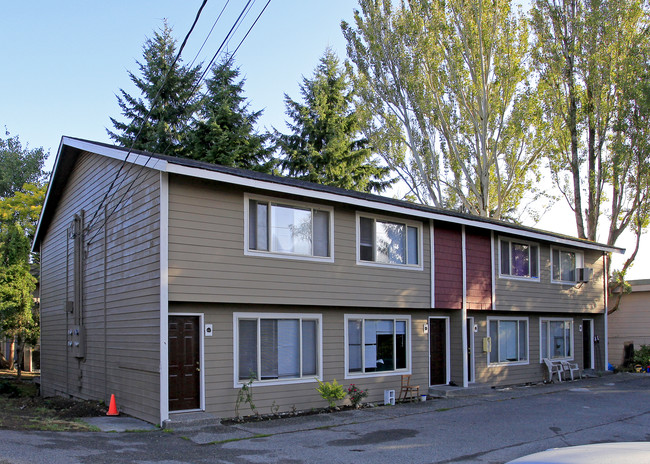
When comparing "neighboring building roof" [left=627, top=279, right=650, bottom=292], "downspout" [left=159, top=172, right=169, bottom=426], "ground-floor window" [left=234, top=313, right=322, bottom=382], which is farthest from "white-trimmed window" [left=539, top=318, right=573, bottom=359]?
"downspout" [left=159, top=172, right=169, bottom=426]

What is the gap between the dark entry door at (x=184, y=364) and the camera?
11.9 metres

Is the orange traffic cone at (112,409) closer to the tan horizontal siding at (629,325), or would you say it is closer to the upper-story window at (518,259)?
the upper-story window at (518,259)

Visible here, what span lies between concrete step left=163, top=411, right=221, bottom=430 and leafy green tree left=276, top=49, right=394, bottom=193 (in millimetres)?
20115

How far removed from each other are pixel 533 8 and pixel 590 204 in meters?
9.28

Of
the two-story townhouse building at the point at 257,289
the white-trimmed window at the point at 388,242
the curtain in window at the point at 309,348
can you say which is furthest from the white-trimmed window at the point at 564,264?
the curtain in window at the point at 309,348

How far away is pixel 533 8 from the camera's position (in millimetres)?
26828

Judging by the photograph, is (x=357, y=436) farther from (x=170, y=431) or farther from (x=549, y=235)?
(x=549, y=235)

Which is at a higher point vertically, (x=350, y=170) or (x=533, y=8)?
(x=533, y=8)

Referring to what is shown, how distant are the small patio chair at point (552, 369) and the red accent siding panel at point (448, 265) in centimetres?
562

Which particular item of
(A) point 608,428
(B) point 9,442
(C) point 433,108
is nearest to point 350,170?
(C) point 433,108

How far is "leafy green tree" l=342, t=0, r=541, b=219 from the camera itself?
2588 cm

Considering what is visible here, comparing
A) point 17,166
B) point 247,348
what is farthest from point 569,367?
point 17,166

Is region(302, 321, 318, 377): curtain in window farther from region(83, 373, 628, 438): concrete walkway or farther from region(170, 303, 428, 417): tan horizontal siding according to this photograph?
region(83, 373, 628, 438): concrete walkway

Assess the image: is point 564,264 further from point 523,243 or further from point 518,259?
point 518,259
